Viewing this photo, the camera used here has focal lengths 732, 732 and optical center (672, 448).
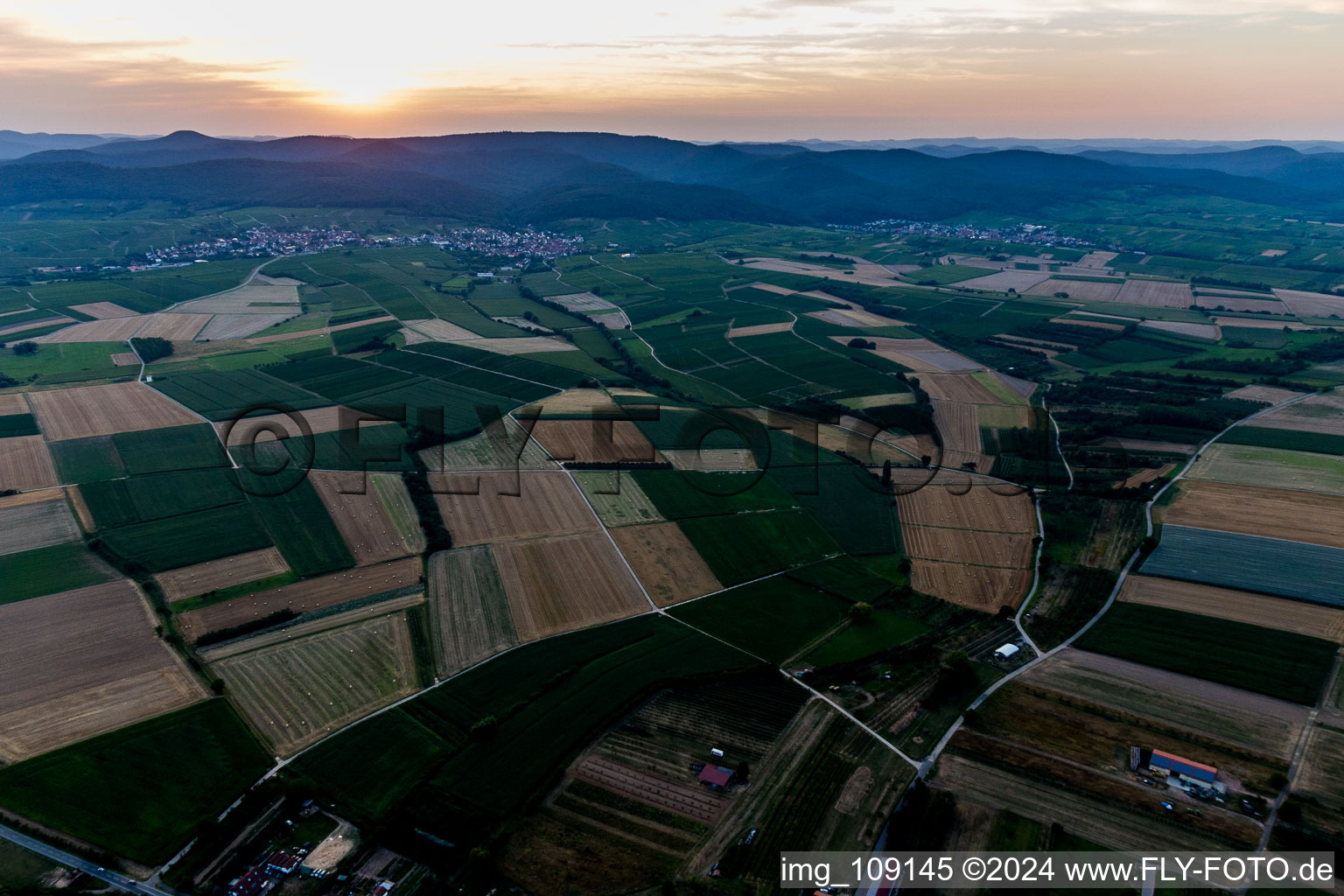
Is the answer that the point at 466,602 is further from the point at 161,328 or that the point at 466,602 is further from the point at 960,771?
the point at 161,328

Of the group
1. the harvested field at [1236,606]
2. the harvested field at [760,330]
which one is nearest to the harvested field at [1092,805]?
the harvested field at [1236,606]

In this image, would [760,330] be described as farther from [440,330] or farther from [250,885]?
[250,885]

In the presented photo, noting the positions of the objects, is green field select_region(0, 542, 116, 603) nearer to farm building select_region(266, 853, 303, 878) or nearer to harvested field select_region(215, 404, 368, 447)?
harvested field select_region(215, 404, 368, 447)

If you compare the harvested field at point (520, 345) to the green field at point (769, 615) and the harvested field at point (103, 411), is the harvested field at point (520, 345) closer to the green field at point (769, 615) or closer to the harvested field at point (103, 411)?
the harvested field at point (103, 411)

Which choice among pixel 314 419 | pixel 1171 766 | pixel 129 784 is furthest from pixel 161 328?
pixel 1171 766

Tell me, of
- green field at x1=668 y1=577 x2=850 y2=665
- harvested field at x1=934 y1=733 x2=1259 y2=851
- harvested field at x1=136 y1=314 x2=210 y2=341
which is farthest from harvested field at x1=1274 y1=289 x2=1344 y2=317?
harvested field at x1=136 y1=314 x2=210 y2=341
